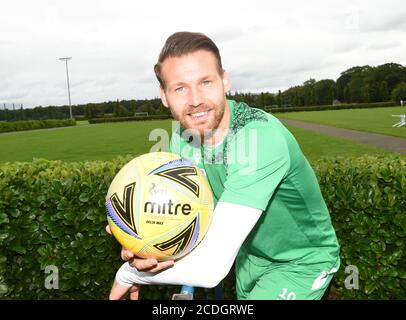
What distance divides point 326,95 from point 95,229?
13031cm

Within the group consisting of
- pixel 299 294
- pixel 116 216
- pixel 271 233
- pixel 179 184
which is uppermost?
pixel 179 184

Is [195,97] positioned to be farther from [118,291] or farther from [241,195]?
[118,291]

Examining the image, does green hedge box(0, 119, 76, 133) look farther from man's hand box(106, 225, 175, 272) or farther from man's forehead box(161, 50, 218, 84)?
man's hand box(106, 225, 175, 272)

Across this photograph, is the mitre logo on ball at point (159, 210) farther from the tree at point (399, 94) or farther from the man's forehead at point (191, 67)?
the tree at point (399, 94)

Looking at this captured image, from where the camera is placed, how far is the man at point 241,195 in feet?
7.01

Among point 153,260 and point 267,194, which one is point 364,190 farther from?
point 153,260

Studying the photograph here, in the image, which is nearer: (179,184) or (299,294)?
(179,184)

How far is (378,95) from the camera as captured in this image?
382 feet

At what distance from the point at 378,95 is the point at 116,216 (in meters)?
125

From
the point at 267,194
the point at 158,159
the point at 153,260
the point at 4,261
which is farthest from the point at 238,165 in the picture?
the point at 4,261

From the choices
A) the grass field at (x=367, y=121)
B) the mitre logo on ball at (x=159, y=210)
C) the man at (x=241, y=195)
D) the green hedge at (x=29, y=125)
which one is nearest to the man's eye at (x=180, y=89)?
the man at (x=241, y=195)

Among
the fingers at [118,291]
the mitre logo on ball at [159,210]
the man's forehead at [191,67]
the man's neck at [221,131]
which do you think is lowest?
the fingers at [118,291]

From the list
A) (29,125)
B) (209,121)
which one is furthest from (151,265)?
(29,125)

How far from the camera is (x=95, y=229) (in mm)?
5047
